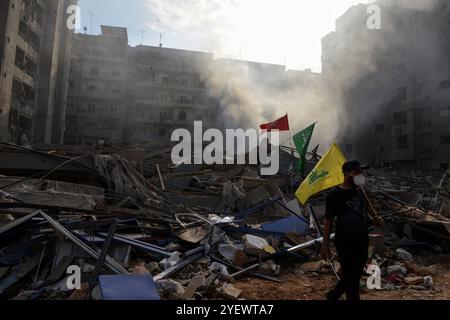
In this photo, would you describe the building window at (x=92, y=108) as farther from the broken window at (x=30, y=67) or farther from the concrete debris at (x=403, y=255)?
the concrete debris at (x=403, y=255)

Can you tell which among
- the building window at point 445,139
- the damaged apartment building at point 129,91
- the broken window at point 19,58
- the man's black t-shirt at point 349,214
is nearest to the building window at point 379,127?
the building window at point 445,139

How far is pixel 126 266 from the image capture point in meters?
5.18

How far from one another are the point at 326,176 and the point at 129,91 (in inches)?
1745

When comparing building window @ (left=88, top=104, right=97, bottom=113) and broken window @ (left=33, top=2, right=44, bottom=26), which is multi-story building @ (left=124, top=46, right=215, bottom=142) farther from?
broken window @ (left=33, top=2, right=44, bottom=26)

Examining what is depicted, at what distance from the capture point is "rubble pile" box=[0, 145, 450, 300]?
4.52 m

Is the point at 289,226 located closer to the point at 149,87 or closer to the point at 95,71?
the point at 149,87

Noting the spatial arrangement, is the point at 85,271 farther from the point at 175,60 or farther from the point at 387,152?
the point at 175,60

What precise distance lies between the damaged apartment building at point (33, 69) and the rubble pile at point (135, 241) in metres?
18.7

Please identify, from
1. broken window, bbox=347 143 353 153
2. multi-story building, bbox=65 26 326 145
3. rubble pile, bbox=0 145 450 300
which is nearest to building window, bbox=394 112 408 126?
broken window, bbox=347 143 353 153

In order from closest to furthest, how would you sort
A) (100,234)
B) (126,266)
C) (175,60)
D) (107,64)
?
(126,266), (100,234), (107,64), (175,60)

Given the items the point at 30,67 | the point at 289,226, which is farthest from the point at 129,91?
the point at 289,226

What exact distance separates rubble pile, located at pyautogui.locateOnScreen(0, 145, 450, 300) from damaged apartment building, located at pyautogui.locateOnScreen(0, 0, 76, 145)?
18.7m

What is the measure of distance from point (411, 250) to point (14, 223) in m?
7.80
